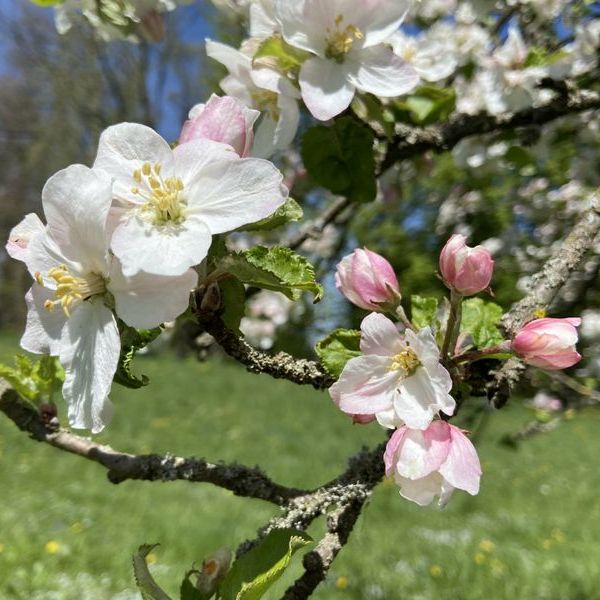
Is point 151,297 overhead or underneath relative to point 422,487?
overhead

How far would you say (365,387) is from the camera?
0.66 meters

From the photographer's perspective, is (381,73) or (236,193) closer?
(236,193)

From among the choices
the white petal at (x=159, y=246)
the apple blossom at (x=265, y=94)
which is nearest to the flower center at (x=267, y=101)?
the apple blossom at (x=265, y=94)

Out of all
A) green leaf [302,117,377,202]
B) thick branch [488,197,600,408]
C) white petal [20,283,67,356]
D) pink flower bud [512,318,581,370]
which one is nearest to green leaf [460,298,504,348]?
thick branch [488,197,600,408]

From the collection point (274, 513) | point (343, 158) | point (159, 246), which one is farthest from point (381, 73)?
point (274, 513)

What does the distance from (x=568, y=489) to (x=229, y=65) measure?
5462 millimetres

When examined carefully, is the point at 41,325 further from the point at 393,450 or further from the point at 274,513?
the point at 274,513

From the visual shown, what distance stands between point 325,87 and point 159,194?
11.9 inches

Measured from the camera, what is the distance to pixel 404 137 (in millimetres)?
1146

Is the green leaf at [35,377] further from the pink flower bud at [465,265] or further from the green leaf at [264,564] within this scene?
the pink flower bud at [465,265]

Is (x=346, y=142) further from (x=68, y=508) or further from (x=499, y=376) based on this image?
(x=68, y=508)

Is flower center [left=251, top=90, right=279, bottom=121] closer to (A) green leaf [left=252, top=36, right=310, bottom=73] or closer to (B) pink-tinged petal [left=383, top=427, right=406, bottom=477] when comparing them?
(A) green leaf [left=252, top=36, right=310, bottom=73]

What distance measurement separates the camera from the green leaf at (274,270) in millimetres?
618

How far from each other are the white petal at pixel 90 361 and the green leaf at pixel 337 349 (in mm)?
231
